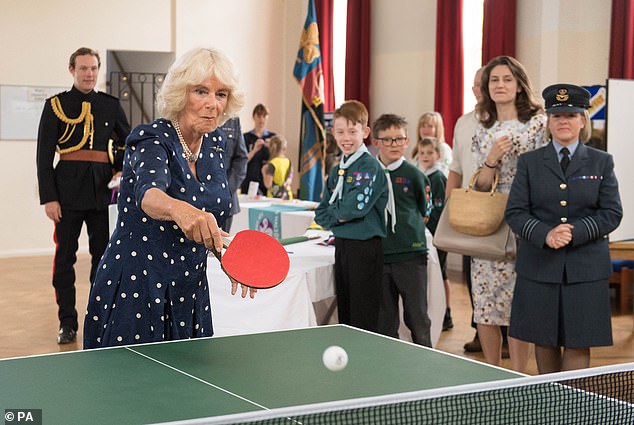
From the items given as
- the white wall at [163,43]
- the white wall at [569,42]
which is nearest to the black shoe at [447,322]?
the white wall at [569,42]

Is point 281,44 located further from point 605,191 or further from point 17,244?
point 605,191

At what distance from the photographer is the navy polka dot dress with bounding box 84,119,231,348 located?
8.62 feet

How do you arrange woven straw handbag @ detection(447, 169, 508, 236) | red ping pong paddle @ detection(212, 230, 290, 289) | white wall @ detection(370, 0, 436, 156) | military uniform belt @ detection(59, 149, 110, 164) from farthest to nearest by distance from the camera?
white wall @ detection(370, 0, 436, 156) < military uniform belt @ detection(59, 149, 110, 164) < woven straw handbag @ detection(447, 169, 508, 236) < red ping pong paddle @ detection(212, 230, 290, 289)

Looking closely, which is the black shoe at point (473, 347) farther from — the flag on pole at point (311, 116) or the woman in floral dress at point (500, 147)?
the flag on pole at point (311, 116)

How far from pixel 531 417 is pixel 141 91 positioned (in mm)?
10090

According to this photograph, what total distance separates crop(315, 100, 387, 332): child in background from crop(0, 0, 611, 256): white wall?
4.50 meters

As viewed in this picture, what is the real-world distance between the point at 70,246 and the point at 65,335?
553 mm

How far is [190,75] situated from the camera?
2.60m

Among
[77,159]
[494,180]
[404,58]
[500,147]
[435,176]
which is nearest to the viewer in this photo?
[500,147]

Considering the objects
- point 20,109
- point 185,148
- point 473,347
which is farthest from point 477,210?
point 20,109

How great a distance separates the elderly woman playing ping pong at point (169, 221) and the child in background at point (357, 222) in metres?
2.03

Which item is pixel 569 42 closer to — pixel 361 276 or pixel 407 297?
pixel 407 297

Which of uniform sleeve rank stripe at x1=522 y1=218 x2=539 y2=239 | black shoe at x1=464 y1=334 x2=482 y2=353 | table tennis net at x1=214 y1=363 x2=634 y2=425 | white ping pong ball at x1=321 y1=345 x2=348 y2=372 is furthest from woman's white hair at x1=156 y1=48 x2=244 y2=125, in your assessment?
black shoe at x1=464 y1=334 x2=482 y2=353

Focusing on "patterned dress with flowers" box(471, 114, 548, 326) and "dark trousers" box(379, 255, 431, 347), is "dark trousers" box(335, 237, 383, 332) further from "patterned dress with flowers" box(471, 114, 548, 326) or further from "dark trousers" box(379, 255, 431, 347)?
"patterned dress with flowers" box(471, 114, 548, 326)
